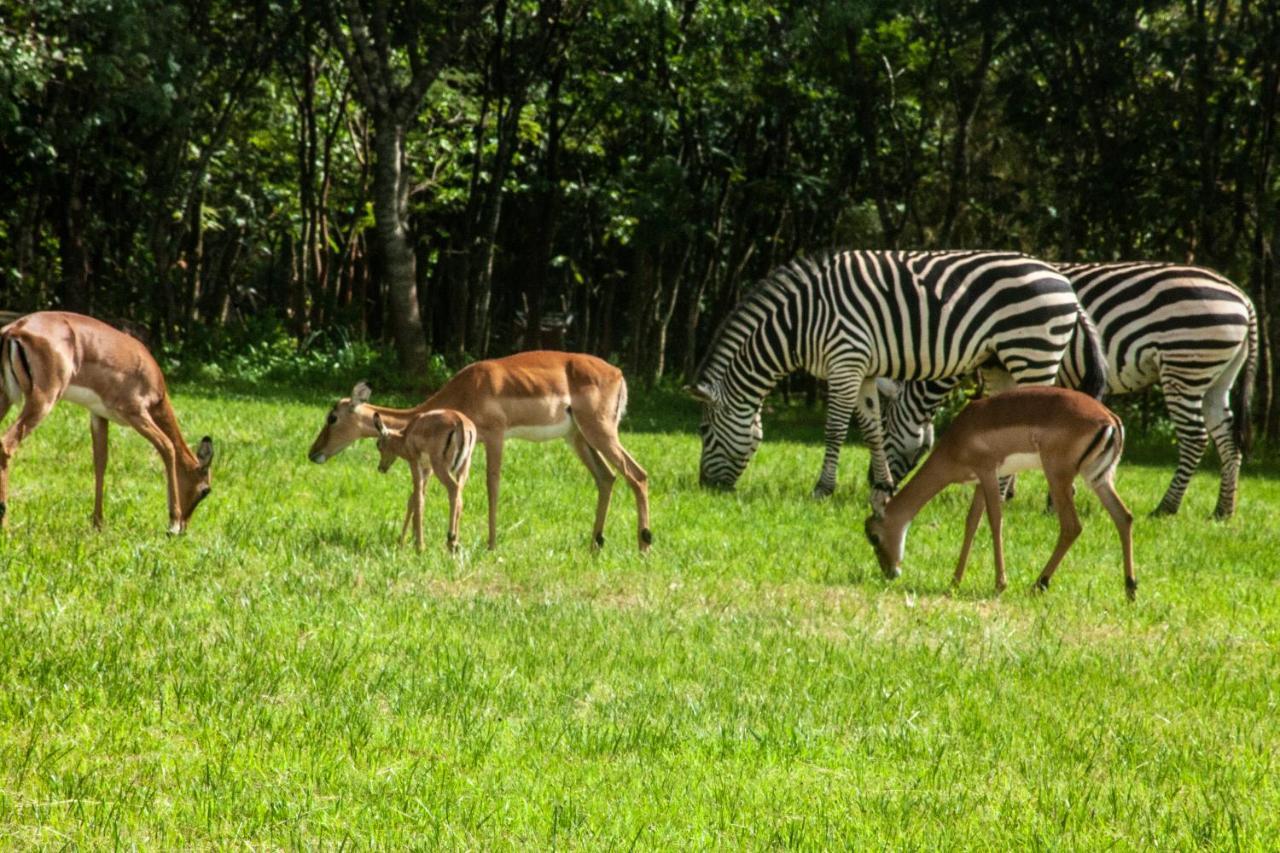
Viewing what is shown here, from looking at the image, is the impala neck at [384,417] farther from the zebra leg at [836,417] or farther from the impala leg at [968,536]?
the zebra leg at [836,417]

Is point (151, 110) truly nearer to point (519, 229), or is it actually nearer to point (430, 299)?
point (519, 229)

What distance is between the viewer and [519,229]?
38188 millimetres

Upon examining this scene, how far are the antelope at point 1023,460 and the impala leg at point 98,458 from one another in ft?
16.5

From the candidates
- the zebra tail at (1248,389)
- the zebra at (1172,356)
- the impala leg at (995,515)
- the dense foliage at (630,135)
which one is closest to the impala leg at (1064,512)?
the impala leg at (995,515)

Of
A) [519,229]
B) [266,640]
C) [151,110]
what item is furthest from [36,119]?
[266,640]

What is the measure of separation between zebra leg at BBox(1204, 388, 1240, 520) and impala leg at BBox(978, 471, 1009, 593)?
6059 mm

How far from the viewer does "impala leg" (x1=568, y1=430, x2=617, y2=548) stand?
10.2 m

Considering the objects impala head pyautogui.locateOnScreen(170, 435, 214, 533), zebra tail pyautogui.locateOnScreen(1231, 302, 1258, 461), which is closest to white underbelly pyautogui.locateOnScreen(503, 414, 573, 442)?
impala head pyautogui.locateOnScreen(170, 435, 214, 533)

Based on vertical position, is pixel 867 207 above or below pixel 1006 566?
above

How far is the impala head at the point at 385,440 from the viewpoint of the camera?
9656 mm

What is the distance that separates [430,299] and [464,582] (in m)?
32.9

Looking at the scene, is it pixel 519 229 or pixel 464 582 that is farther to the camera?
pixel 519 229

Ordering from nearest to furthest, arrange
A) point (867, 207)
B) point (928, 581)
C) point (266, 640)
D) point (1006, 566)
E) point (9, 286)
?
point (266, 640)
point (928, 581)
point (1006, 566)
point (9, 286)
point (867, 207)

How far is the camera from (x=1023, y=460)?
9344 millimetres
